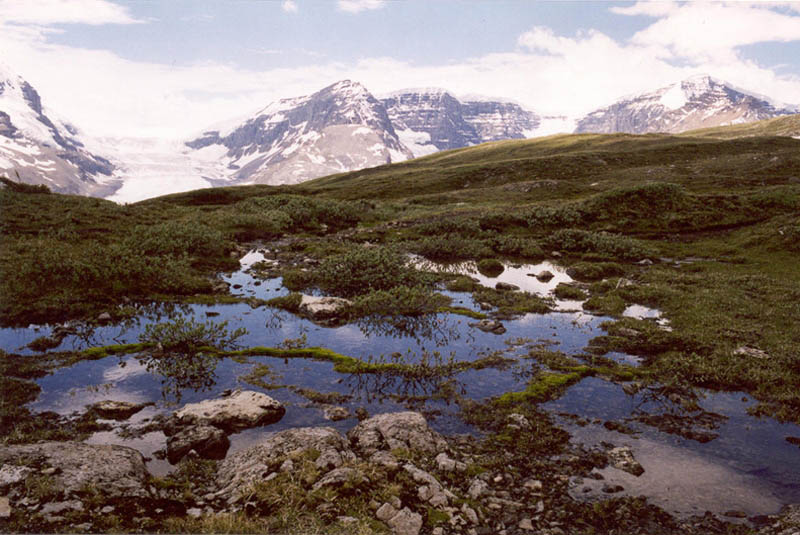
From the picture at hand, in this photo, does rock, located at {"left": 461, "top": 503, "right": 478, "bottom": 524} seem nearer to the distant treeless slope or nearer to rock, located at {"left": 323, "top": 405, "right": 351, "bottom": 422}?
rock, located at {"left": 323, "top": 405, "right": 351, "bottom": 422}

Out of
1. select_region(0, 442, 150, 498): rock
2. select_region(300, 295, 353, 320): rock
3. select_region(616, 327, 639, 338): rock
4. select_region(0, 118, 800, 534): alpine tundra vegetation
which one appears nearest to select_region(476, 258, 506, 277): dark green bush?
select_region(0, 118, 800, 534): alpine tundra vegetation

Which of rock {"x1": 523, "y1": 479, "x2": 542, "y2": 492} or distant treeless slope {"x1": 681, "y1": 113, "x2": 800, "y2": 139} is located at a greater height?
distant treeless slope {"x1": 681, "y1": 113, "x2": 800, "y2": 139}

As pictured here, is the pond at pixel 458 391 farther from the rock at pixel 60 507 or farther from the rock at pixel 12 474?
the rock at pixel 12 474

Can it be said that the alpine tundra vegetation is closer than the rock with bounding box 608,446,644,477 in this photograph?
Yes

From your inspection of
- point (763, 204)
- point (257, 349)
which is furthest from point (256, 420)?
point (763, 204)

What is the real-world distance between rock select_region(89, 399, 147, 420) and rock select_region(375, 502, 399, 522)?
25.1 feet

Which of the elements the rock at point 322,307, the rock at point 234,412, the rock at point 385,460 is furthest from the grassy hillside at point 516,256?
the rock at point 385,460

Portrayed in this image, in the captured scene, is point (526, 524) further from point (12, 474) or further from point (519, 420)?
point (12, 474)

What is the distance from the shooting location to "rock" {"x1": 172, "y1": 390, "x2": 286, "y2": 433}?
35.8 ft

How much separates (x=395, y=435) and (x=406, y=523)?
2.63 meters

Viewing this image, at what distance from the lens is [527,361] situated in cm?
1522

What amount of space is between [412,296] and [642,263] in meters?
18.3

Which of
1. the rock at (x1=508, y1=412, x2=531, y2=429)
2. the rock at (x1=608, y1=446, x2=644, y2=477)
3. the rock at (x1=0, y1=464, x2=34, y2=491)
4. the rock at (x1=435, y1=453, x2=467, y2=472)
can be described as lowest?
the rock at (x1=608, y1=446, x2=644, y2=477)

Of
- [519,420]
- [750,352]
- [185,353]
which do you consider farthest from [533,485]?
[185,353]
